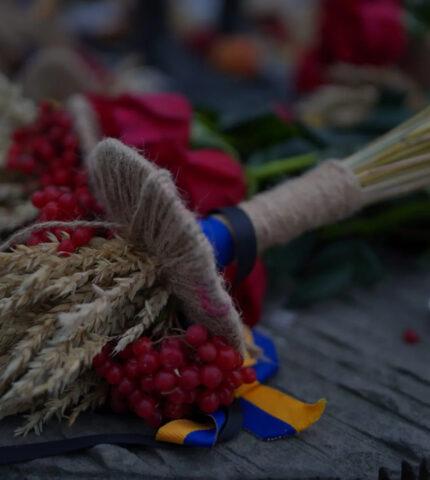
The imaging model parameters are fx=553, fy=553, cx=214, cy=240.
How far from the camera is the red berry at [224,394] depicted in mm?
633

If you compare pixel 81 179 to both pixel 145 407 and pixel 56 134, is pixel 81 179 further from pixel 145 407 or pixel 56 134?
pixel 145 407

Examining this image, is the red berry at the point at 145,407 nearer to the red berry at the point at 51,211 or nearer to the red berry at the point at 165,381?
the red berry at the point at 165,381

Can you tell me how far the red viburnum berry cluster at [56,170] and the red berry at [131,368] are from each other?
0.48 ft

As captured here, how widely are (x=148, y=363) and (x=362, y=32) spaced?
1134mm

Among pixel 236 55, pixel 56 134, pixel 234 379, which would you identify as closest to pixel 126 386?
pixel 234 379

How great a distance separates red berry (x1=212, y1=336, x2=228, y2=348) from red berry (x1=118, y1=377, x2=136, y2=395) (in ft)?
0.34

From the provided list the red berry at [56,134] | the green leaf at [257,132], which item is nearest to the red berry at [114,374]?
the red berry at [56,134]

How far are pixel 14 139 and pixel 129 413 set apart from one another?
0.50m

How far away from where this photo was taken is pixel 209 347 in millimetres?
613

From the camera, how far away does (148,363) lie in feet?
1.98

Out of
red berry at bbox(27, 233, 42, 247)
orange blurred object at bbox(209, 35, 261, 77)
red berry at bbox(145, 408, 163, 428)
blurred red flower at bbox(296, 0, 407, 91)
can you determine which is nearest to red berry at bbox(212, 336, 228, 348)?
red berry at bbox(145, 408, 163, 428)

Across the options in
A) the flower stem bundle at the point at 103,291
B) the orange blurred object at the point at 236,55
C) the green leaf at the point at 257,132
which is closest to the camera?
the flower stem bundle at the point at 103,291

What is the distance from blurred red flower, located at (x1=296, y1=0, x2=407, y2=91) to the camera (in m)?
1.38

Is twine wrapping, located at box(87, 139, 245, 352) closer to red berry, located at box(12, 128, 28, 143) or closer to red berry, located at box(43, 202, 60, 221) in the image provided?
red berry, located at box(43, 202, 60, 221)
